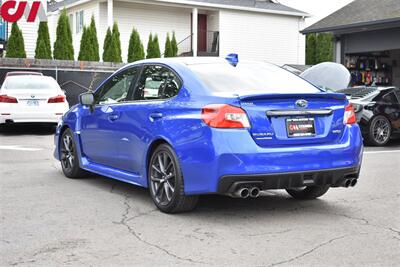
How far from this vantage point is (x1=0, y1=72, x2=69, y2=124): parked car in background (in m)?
13.7

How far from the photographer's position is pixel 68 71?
2188 cm

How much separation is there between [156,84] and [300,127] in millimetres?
1680

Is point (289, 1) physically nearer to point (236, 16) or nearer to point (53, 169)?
point (236, 16)

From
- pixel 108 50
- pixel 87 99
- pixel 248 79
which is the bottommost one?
pixel 87 99

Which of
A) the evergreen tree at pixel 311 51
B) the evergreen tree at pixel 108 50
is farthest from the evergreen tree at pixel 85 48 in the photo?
the evergreen tree at pixel 311 51

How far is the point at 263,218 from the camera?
5.69 meters

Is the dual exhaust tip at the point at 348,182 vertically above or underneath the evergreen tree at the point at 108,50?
underneath

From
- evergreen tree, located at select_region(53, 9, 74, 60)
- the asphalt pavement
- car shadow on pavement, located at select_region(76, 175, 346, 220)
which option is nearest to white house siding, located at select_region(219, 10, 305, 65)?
evergreen tree, located at select_region(53, 9, 74, 60)

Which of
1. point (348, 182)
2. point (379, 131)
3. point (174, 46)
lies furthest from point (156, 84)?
point (174, 46)

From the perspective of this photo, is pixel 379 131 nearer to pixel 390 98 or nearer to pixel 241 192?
pixel 390 98

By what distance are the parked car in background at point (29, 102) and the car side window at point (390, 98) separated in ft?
24.3

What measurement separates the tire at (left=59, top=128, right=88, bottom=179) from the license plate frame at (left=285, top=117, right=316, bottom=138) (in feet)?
10.9

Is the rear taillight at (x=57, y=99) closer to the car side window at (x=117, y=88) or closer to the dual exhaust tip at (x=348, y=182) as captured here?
the car side window at (x=117, y=88)

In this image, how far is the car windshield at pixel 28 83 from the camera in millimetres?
14182
